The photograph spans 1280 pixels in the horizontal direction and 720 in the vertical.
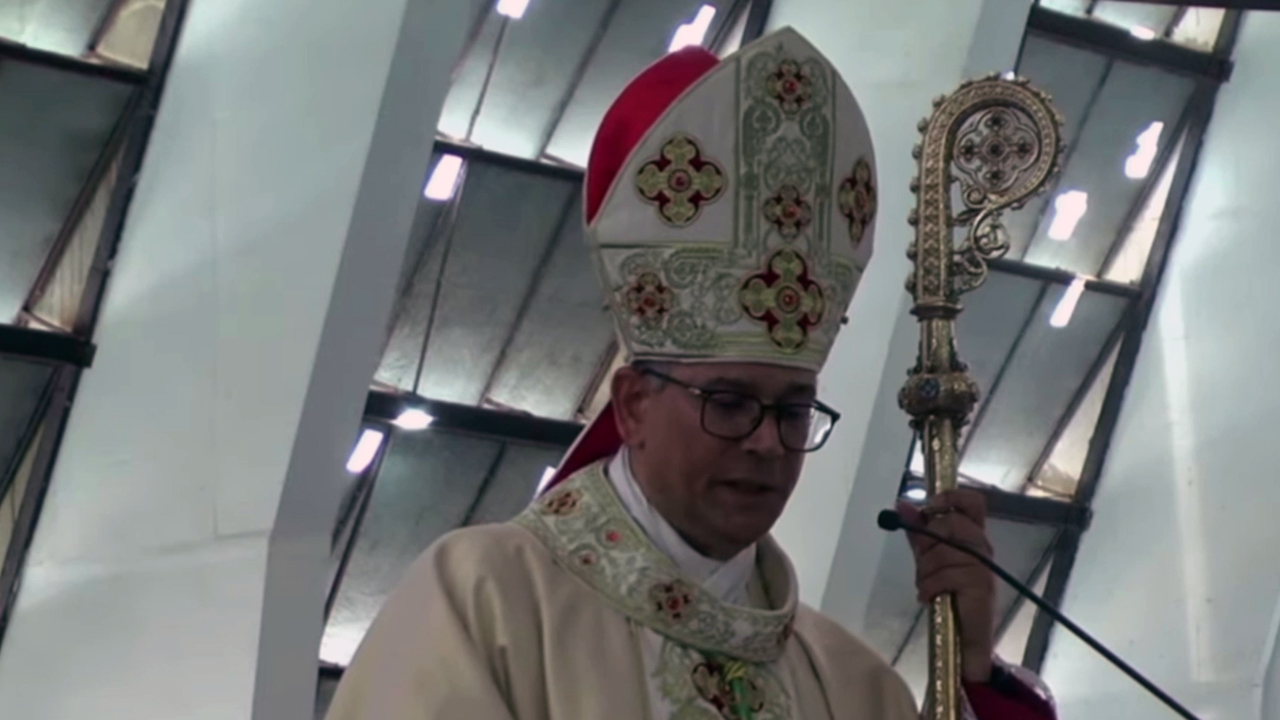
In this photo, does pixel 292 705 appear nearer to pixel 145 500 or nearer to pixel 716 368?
pixel 145 500

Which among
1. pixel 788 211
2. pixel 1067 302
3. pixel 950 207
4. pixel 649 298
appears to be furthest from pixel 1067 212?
pixel 649 298

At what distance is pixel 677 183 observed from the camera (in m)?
2.60

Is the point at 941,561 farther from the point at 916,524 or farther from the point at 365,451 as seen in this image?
the point at 365,451

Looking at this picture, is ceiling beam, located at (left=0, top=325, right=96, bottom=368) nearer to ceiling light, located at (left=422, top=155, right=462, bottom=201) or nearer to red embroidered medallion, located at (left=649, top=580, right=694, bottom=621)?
ceiling light, located at (left=422, top=155, right=462, bottom=201)

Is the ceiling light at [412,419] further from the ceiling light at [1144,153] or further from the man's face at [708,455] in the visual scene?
the man's face at [708,455]

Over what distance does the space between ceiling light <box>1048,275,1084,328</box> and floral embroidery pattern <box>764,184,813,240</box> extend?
7.21 meters

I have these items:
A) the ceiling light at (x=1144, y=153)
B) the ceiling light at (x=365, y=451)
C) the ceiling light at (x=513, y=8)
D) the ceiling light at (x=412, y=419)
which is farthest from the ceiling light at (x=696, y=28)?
the ceiling light at (x=1144, y=153)

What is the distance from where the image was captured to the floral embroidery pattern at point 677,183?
8.50 ft

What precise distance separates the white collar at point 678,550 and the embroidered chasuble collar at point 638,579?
1 cm

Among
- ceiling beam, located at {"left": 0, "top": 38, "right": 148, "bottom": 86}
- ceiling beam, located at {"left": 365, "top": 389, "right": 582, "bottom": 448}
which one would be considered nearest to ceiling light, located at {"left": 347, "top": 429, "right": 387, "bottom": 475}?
ceiling beam, located at {"left": 365, "top": 389, "right": 582, "bottom": 448}

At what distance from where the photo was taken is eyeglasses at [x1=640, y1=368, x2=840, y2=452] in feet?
7.88

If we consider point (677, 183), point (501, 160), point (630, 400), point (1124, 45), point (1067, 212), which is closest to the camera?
point (630, 400)

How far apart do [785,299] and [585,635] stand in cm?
47

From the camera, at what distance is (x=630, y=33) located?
8.09 metres
